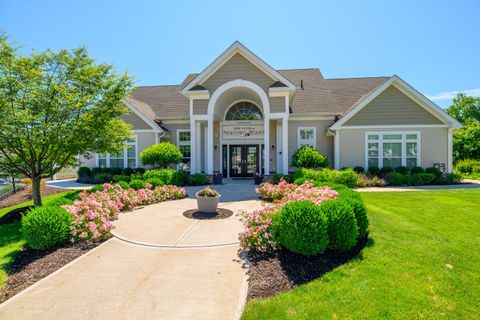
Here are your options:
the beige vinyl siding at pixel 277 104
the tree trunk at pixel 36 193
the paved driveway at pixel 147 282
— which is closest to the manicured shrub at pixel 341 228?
the paved driveway at pixel 147 282

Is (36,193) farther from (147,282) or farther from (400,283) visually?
(400,283)

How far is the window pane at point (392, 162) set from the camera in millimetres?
15922

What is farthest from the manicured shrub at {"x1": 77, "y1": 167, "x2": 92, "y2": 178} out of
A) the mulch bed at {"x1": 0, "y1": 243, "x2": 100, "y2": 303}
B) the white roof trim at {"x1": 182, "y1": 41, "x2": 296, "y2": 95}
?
the mulch bed at {"x1": 0, "y1": 243, "x2": 100, "y2": 303}

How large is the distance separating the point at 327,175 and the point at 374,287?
9813 millimetres

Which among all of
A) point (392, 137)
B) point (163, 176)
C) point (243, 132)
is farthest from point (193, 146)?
point (392, 137)

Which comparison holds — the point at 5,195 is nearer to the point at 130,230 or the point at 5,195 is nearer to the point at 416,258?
the point at 130,230

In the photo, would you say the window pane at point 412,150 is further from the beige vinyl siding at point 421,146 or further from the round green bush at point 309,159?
the round green bush at point 309,159

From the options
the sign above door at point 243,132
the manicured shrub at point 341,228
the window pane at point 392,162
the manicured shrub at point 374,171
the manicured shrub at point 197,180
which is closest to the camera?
the manicured shrub at point 341,228

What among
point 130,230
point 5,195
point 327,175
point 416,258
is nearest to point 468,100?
point 327,175

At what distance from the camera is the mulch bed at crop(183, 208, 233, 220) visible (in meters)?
7.79

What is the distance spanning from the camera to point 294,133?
17.8 meters

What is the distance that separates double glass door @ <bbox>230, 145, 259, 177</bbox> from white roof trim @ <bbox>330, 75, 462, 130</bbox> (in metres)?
5.99

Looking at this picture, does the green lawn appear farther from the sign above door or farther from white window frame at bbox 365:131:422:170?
the sign above door

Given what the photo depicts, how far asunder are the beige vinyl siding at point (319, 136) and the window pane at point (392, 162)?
322 cm
